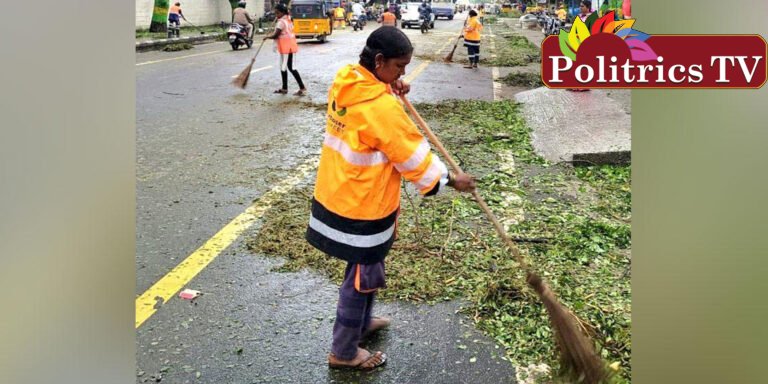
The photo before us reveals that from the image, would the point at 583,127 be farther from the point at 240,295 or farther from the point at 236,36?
the point at 236,36

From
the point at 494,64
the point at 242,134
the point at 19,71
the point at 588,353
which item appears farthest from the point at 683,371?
the point at 494,64

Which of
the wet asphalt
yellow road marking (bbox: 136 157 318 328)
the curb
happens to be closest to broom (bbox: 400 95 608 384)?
the wet asphalt

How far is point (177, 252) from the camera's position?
3732 millimetres

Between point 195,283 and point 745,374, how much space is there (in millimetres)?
2585

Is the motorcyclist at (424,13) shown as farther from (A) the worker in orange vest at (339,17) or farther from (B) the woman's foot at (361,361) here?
(B) the woman's foot at (361,361)

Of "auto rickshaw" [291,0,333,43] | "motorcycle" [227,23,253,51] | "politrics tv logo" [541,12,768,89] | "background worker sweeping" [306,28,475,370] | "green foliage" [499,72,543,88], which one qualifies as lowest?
"background worker sweeping" [306,28,475,370]

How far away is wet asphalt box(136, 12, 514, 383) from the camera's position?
2.60 metres

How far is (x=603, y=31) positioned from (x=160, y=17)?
2165 cm

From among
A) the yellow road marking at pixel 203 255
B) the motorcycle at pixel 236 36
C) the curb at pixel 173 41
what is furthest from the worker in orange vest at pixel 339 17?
the yellow road marking at pixel 203 255

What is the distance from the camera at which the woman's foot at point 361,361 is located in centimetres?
260

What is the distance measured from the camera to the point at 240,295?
3.22 metres

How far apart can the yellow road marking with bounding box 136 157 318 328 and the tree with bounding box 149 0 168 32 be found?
18.5m

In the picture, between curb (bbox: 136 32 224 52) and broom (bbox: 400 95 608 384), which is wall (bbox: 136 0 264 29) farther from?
broom (bbox: 400 95 608 384)

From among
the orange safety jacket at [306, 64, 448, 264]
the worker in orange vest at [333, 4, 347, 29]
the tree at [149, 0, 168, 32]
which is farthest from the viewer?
the worker in orange vest at [333, 4, 347, 29]
